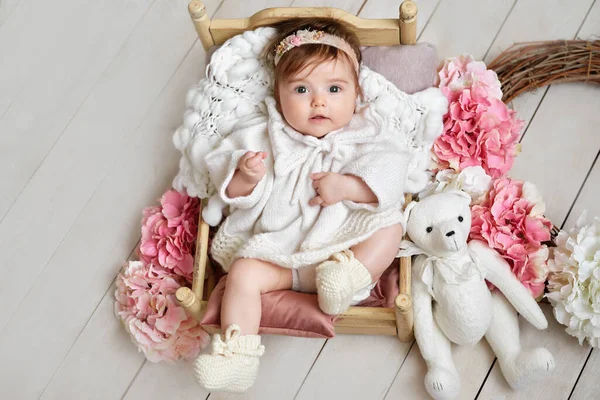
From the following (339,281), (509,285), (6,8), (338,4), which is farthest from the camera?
(6,8)

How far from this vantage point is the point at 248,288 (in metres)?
1.35

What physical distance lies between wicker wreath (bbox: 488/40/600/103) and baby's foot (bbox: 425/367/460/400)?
2.12 feet

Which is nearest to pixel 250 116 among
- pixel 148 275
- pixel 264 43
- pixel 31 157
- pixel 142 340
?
pixel 264 43

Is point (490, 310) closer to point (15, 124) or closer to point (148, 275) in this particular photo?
point (148, 275)

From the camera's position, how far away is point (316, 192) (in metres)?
1.43

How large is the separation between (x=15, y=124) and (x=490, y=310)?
4.27 ft

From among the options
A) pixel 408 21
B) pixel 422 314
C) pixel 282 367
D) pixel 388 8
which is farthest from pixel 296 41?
pixel 282 367

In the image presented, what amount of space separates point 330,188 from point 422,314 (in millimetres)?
336

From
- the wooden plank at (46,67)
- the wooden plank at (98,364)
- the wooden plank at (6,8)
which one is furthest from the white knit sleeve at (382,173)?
the wooden plank at (6,8)

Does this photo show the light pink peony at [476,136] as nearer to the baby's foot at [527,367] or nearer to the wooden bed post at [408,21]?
the wooden bed post at [408,21]

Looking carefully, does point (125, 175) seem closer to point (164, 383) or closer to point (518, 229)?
point (164, 383)

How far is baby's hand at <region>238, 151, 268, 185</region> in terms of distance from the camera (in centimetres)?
136

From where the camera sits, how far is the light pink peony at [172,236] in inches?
63.9

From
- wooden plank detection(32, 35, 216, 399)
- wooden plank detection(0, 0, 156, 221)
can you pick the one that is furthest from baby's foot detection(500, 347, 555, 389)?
wooden plank detection(0, 0, 156, 221)
